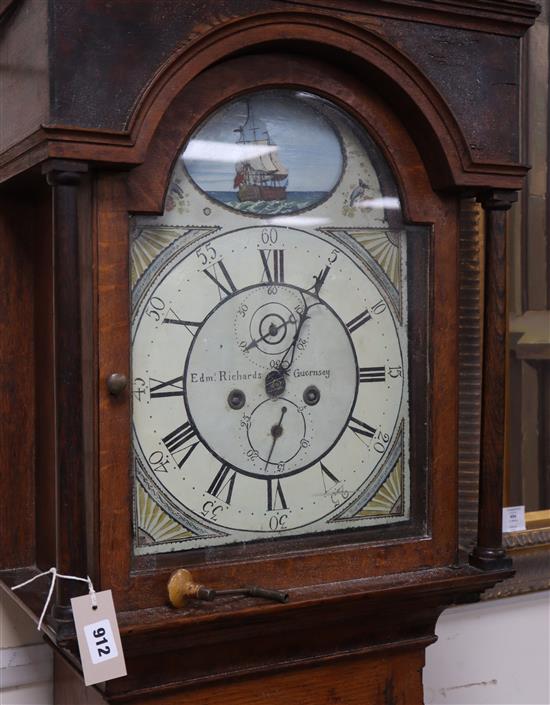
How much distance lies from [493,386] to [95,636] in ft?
2.01

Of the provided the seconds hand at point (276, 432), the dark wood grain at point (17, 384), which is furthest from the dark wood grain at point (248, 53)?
the seconds hand at point (276, 432)

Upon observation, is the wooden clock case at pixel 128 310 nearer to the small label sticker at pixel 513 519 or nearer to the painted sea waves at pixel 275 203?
the painted sea waves at pixel 275 203

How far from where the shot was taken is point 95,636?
3.58 ft

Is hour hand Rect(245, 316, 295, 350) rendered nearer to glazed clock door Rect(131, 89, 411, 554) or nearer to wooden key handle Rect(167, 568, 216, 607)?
glazed clock door Rect(131, 89, 411, 554)

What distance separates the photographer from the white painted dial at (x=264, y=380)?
1.19 meters

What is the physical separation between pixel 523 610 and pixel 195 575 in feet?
2.98

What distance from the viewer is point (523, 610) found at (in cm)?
188

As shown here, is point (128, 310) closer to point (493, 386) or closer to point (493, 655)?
point (493, 386)

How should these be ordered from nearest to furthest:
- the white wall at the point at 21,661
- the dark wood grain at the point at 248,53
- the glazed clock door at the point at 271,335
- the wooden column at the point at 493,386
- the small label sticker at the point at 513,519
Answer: the dark wood grain at the point at 248,53 → the glazed clock door at the point at 271,335 → the wooden column at the point at 493,386 → the white wall at the point at 21,661 → the small label sticker at the point at 513,519

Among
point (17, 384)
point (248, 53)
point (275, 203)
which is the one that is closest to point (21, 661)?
point (17, 384)

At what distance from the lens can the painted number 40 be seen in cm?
109

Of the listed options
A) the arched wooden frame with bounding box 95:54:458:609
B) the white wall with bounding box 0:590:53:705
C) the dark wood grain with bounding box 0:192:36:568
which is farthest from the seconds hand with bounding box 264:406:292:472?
the white wall with bounding box 0:590:53:705

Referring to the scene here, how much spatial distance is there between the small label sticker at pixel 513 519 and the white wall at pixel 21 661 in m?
0.80

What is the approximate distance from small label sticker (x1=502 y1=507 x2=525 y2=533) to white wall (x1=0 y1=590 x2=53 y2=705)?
0.80m
